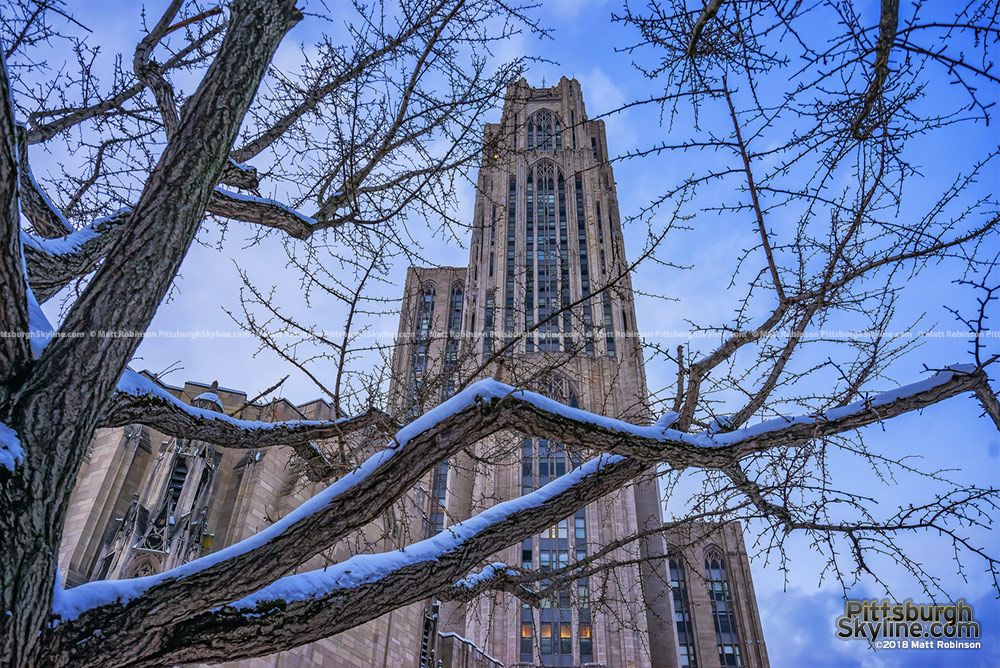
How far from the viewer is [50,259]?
4.93 meters

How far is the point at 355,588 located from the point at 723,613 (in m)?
47.3

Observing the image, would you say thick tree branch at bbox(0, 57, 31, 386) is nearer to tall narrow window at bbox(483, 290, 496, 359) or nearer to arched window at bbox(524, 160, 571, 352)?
tall narrow window at bbox(483, 290, 496, 359)

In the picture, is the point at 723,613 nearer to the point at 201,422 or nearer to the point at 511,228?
the point at 511,228

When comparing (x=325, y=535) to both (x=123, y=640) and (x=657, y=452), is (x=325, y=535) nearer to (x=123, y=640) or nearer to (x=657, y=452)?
(x=123, y=640)

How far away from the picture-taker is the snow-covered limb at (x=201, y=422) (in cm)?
426

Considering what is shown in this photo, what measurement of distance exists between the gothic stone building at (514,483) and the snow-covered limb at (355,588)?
682mm

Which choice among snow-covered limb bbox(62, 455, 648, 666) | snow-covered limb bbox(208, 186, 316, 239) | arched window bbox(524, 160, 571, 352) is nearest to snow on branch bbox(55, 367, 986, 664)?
snow-covered limb bbox(62, 455, 648, 666)

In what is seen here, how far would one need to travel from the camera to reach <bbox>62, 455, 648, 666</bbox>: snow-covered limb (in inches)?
138

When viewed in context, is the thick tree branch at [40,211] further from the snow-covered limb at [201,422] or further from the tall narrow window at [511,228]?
the tall narrow window at [511,228]

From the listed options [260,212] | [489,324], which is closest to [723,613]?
[489,324]

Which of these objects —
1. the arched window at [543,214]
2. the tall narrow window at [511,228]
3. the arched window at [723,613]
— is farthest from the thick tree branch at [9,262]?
the arched window at [543,214]

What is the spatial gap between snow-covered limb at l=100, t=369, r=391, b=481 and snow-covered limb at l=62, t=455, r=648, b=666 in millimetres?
1127

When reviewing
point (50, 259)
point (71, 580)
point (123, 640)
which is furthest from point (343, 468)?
point (71, 580)

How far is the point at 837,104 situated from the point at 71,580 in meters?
12.1
